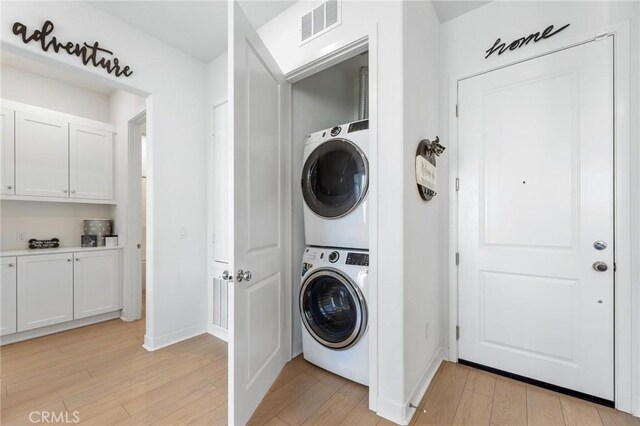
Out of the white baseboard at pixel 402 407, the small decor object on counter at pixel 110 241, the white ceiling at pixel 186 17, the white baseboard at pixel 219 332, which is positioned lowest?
the white baseboard at pixel 219 332

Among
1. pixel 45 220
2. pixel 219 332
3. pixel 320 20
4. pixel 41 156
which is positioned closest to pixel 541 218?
pixel 320 20

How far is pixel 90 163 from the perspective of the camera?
10.5 feet

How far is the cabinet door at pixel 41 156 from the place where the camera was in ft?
9.02

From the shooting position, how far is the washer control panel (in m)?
1.79

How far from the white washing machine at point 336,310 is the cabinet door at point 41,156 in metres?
2.90

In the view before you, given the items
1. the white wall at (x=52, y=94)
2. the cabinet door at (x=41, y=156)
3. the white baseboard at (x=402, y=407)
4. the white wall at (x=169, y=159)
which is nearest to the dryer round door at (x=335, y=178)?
the white baseboard at (x=402, y=407)

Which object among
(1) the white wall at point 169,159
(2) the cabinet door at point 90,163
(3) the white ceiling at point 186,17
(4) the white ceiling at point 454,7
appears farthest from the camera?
(2) the cabinet door at point 90,163

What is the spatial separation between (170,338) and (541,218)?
3.11 metres

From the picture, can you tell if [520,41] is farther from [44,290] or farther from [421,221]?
[44,290]

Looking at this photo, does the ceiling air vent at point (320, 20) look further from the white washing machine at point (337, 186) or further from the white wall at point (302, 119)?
the white washing machine at point (337, 186)

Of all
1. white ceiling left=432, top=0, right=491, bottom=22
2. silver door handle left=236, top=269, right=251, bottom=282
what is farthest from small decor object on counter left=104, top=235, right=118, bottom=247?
white ceiling left=432, top=0, right=491, bottom=22

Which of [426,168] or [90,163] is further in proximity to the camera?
[90,163]

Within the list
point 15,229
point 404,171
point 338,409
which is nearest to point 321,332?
point 338,409
